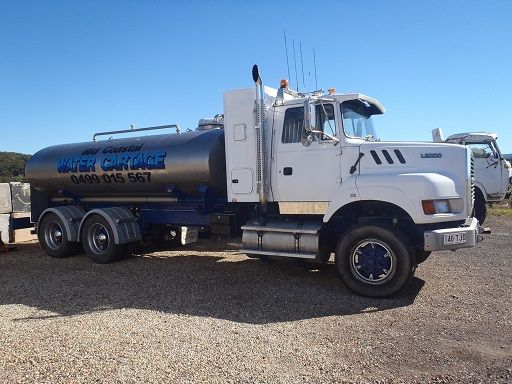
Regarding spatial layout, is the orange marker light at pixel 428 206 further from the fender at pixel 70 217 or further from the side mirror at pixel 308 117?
the fender at pixel 70 217

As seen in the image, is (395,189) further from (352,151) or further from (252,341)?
(252,341)

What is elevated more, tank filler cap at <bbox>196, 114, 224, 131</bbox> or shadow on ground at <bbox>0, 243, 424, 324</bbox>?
tank filler cap at <bbox>196, 114, 224, 131</bbox>

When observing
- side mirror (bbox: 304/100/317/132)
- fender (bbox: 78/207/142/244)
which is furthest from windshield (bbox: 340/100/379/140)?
fender (bbox: 78/207/142/244)

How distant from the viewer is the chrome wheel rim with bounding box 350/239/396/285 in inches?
246

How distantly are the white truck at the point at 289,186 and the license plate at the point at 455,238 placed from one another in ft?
0.05

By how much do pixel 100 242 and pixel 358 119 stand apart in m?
5.87

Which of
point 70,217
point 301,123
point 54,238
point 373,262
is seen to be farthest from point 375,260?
point 54,238

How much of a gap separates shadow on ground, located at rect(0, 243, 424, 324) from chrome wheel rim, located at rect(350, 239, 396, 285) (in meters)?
0.32

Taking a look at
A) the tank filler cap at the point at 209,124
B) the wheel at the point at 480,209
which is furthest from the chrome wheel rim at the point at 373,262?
the wheel at the point at 480,209

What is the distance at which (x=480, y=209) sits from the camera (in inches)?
532

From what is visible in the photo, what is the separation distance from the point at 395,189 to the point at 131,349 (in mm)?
3992

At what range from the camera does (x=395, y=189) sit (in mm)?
6203

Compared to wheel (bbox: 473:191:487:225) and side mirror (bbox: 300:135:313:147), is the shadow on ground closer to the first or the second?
side mirror (bbox: 300:135:313:147)

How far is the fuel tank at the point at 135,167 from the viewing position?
7.98 meters
